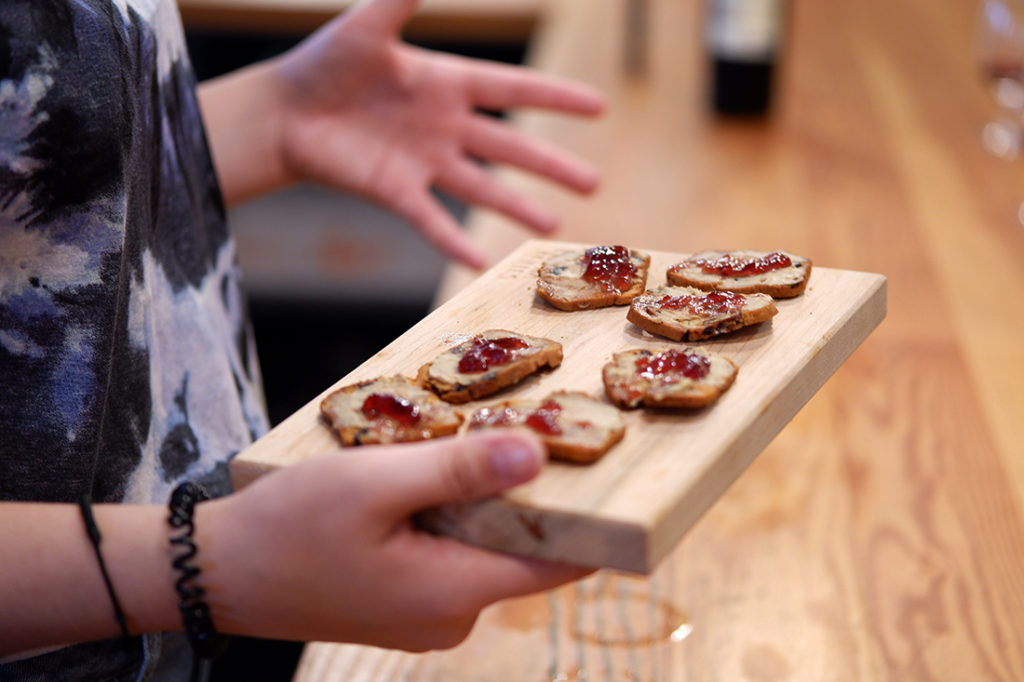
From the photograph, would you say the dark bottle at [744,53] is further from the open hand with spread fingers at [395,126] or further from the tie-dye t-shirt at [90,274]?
the tie-dye t-shirt at [90,274]

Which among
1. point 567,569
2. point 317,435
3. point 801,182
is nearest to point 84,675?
point 317,435

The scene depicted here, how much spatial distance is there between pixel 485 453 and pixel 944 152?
5.53 feet

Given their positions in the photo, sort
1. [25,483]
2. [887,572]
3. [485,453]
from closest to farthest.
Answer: [485,453], [25,483], [887,572]

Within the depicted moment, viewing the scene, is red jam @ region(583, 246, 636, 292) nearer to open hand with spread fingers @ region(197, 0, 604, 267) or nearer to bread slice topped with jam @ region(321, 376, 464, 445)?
bread slice topped with jam @ region(321, 376, 464, 445)

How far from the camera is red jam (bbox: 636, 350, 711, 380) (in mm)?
667

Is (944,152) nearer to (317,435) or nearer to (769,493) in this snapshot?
(769,493)

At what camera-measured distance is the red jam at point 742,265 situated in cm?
82

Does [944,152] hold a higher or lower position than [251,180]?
lower

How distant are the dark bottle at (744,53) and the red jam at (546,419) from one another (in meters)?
1.55

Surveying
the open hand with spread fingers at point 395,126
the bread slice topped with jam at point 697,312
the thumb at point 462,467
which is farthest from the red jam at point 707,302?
the open hand with spread fingers at point 395,126

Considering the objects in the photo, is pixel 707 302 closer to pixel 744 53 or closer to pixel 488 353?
pixel 488 353

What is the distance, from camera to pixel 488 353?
698mm

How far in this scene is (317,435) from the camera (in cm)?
66

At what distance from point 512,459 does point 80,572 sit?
0.93 feet
